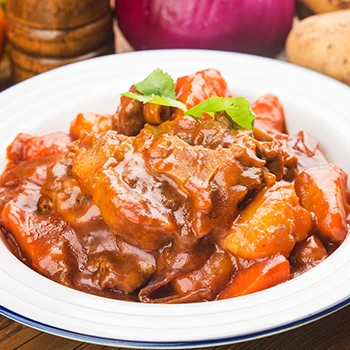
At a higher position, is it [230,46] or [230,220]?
[230,220]

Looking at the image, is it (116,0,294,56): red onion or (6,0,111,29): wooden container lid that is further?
(116,0,294,56): red onion

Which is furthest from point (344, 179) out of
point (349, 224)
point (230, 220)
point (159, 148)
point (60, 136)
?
point (60, 136)

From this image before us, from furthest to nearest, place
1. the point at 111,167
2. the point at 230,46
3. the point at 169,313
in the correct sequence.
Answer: the point at 230,46 → the point at 111,167 → the point at 169,313

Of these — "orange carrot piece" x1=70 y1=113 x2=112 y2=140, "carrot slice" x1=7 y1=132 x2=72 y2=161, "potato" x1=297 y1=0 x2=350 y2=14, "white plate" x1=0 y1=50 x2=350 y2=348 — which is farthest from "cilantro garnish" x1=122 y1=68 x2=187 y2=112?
Result: "potato" x1=297 y1=0 x2=350 y2=14

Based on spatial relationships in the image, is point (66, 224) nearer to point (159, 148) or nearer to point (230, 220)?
point (159, 148)

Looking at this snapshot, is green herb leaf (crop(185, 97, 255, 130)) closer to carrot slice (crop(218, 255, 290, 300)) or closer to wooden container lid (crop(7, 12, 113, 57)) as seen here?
carrot slice (crop(218, 255, 290, 300))

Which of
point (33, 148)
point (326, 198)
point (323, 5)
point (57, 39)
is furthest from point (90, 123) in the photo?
point (323, 5)

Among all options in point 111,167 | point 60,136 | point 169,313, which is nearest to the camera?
point 169,313
